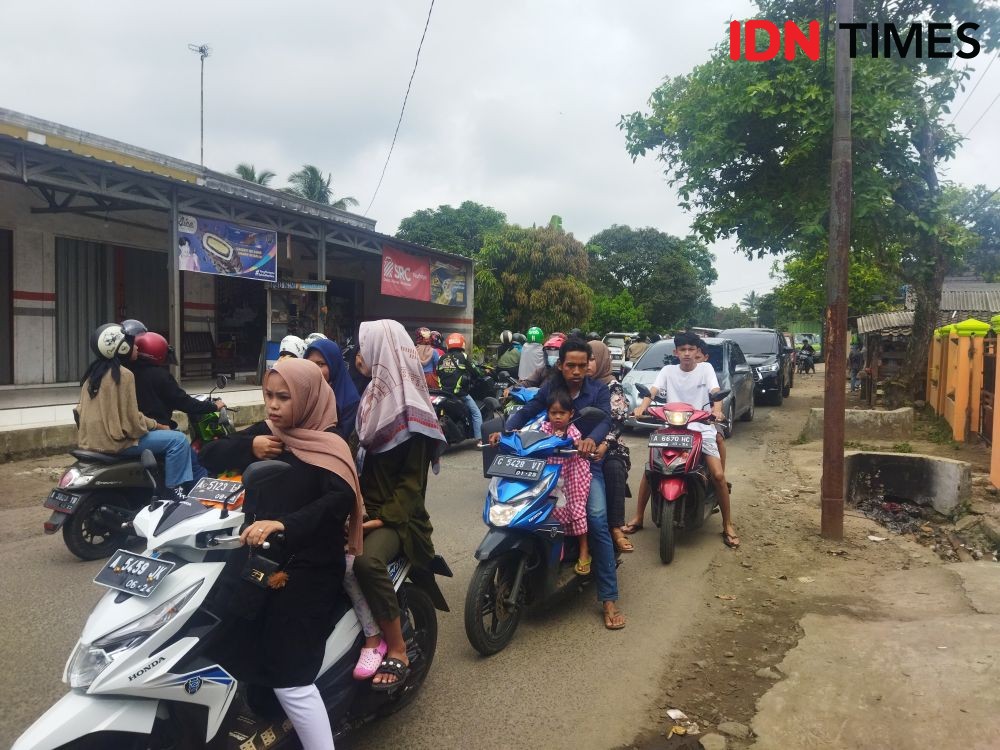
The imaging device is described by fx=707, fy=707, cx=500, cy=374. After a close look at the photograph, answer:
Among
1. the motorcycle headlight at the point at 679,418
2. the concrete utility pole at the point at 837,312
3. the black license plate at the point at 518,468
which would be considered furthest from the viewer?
the concrete utility pole at the point at 837,312

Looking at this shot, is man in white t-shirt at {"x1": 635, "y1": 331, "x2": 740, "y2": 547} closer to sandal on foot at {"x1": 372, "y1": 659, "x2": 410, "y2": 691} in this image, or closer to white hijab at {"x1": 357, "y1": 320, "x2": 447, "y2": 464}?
white hijab at {"x1": 357, "y1": 320, "x2": 447, "y2": 464}

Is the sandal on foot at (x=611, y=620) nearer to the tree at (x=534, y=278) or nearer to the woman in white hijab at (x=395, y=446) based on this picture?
the woman in white hijab at (x=395, y=446)

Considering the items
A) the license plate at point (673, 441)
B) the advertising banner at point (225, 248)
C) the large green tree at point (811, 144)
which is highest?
the large green tree at point (811, 144)

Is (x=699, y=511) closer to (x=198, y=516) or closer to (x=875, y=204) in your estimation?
(x=198, y=516)

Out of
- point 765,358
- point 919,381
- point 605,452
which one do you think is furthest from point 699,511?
point 765,358

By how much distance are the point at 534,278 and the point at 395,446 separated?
2478 centimetres

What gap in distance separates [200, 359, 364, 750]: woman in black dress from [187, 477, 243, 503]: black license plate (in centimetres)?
14

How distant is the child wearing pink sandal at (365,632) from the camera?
2758 millimetres

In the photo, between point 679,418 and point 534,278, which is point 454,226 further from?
point 679,418

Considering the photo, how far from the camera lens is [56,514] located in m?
5.01

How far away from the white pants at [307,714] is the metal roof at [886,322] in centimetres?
1848


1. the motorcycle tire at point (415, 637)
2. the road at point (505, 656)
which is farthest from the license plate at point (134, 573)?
the road at point (505, 656)

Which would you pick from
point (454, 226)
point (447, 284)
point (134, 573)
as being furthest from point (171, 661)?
point (454, 226)

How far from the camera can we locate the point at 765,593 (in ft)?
15.8
